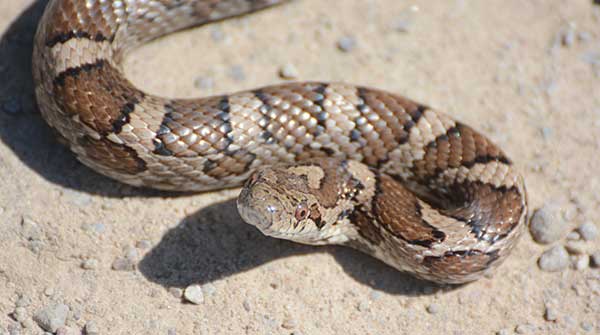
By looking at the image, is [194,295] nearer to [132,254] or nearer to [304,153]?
[132,254]

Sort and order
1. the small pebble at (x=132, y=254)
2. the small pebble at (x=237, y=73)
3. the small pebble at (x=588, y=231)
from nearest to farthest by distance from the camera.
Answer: the small pebble at (x=132, y=254), the small pebble at (x=588, y=231), the small pebble at (x=237, y=73)

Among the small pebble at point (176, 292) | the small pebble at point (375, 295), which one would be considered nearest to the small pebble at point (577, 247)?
Result: the small pebble at point (375, 295)

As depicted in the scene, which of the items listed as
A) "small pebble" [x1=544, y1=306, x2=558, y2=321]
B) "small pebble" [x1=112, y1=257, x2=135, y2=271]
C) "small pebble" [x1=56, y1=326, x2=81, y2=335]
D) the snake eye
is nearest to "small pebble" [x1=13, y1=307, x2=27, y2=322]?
"small pebble" [x1=56, y1=326, x2=81, y2=335]

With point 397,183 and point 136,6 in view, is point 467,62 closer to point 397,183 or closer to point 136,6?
point 397,183

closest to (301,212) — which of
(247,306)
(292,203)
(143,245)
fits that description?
(292,203)

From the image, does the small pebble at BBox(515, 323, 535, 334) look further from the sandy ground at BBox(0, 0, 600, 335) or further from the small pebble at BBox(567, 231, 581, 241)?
the small pebble at BBox(567, 231, 581, 241)

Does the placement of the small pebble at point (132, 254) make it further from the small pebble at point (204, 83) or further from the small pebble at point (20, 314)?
the small pebble at point (204, 83)
